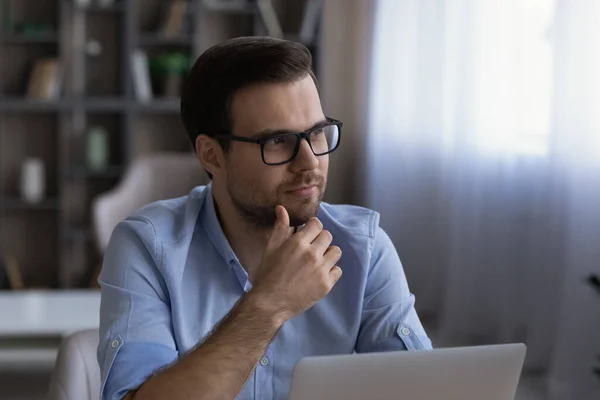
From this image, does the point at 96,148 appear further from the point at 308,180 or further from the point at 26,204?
the point at 308,180

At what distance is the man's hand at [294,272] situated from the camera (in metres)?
1.30

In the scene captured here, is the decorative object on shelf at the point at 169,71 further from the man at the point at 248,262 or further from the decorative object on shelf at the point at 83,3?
the man at the point at 248,262

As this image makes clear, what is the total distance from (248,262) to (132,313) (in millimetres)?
239

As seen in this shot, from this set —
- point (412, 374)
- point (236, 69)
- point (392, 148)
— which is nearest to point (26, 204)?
point (392, 148)

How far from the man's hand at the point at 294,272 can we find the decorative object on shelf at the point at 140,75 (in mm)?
A: 4137

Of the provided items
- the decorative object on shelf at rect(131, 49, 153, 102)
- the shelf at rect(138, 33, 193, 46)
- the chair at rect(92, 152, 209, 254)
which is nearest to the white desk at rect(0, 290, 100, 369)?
the chair at rect(92, 152, 209, 254)

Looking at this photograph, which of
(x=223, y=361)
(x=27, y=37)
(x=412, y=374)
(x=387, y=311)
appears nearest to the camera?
(x=412, y=374)

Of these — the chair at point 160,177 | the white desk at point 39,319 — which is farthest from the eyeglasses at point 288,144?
the chair at point 160,177

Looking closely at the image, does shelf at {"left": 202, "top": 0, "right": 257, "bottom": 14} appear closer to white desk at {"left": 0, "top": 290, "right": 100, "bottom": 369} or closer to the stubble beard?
white desk at {"left": 0, "top": 290, "right": 100, "bottom": 369}

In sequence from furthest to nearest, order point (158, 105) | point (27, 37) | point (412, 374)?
point (158, 105) → point (27, 37) → point (412, 374)

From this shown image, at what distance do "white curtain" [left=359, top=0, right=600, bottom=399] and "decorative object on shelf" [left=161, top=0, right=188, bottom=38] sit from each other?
100 cm

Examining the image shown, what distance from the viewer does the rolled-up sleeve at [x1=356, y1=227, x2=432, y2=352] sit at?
147 cm

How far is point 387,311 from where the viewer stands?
1.50 m

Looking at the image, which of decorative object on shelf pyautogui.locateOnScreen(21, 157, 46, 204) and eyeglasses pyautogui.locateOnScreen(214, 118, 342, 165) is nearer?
eyeglasses pyautogui.locateOnScreen(214, 118, 342, 165)
